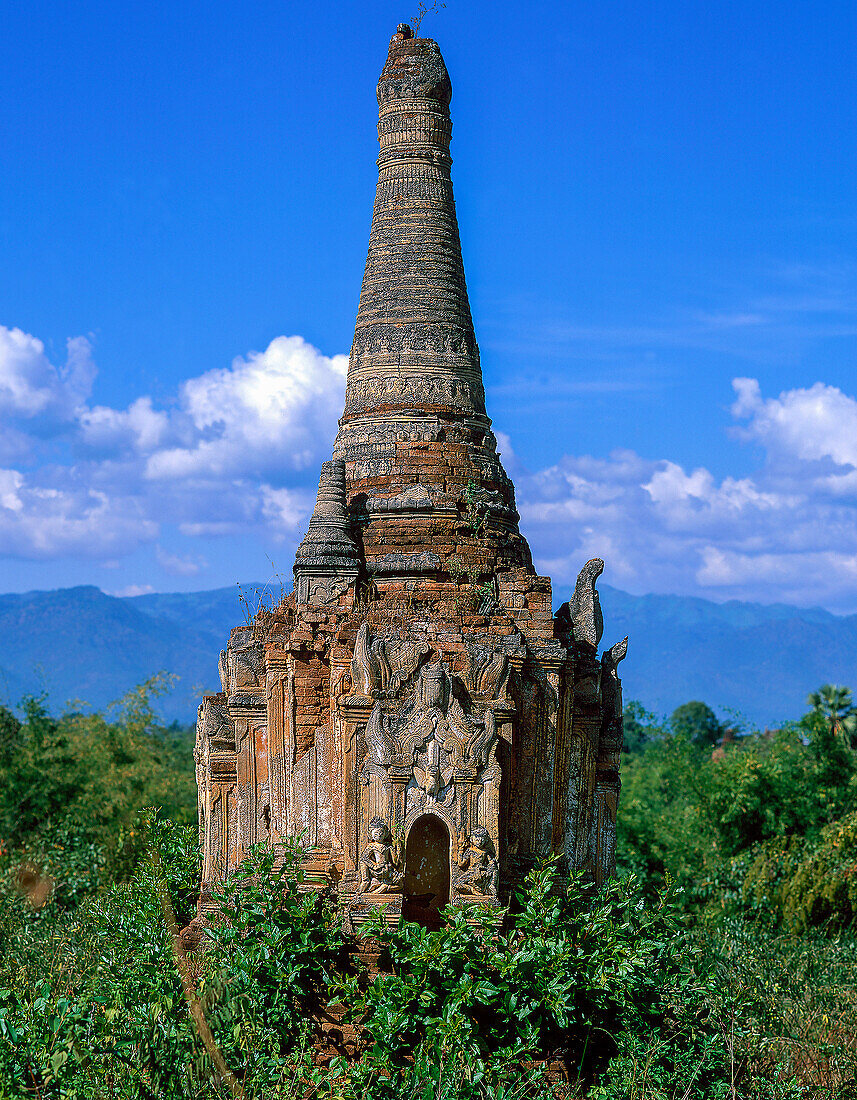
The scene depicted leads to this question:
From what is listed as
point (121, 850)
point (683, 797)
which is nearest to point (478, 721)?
point (121, 850)

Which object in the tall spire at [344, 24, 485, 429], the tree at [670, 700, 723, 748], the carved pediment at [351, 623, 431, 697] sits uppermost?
the tree at [670, 700, 723, 748]

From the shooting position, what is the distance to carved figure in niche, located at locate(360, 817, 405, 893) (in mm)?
13109

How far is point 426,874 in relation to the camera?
548 inches

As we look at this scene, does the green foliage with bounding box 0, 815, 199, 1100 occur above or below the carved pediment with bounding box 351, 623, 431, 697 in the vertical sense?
below

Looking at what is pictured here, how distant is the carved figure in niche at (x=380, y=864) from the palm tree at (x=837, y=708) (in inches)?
A: 894

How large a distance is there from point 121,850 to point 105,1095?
16.4 metres

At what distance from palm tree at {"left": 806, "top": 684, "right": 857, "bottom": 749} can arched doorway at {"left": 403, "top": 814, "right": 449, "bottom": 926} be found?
71.5 feet

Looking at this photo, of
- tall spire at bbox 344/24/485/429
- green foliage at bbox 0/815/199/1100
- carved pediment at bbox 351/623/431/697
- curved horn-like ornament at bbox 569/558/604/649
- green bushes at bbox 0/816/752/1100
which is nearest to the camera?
green foliage at bbox 0/815/199/1100

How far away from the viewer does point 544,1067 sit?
1272cm

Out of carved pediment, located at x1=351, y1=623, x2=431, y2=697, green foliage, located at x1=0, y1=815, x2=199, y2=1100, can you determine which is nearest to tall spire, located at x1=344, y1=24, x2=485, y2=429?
carved pediment, located at x1=351, y1=623, x2=431, y2=697

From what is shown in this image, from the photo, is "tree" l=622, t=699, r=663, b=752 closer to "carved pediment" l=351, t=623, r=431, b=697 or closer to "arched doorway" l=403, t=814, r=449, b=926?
"arched doorway" l=403, t=814, r=449, b=926

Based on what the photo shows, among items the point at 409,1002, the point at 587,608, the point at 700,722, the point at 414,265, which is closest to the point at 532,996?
the point at 409,1002

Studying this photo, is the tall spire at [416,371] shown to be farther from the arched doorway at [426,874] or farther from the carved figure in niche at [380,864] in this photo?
the carved figure in niche at [380,864]

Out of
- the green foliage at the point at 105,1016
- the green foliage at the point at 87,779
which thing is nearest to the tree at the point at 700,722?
the green foliage at the point at 87,779
